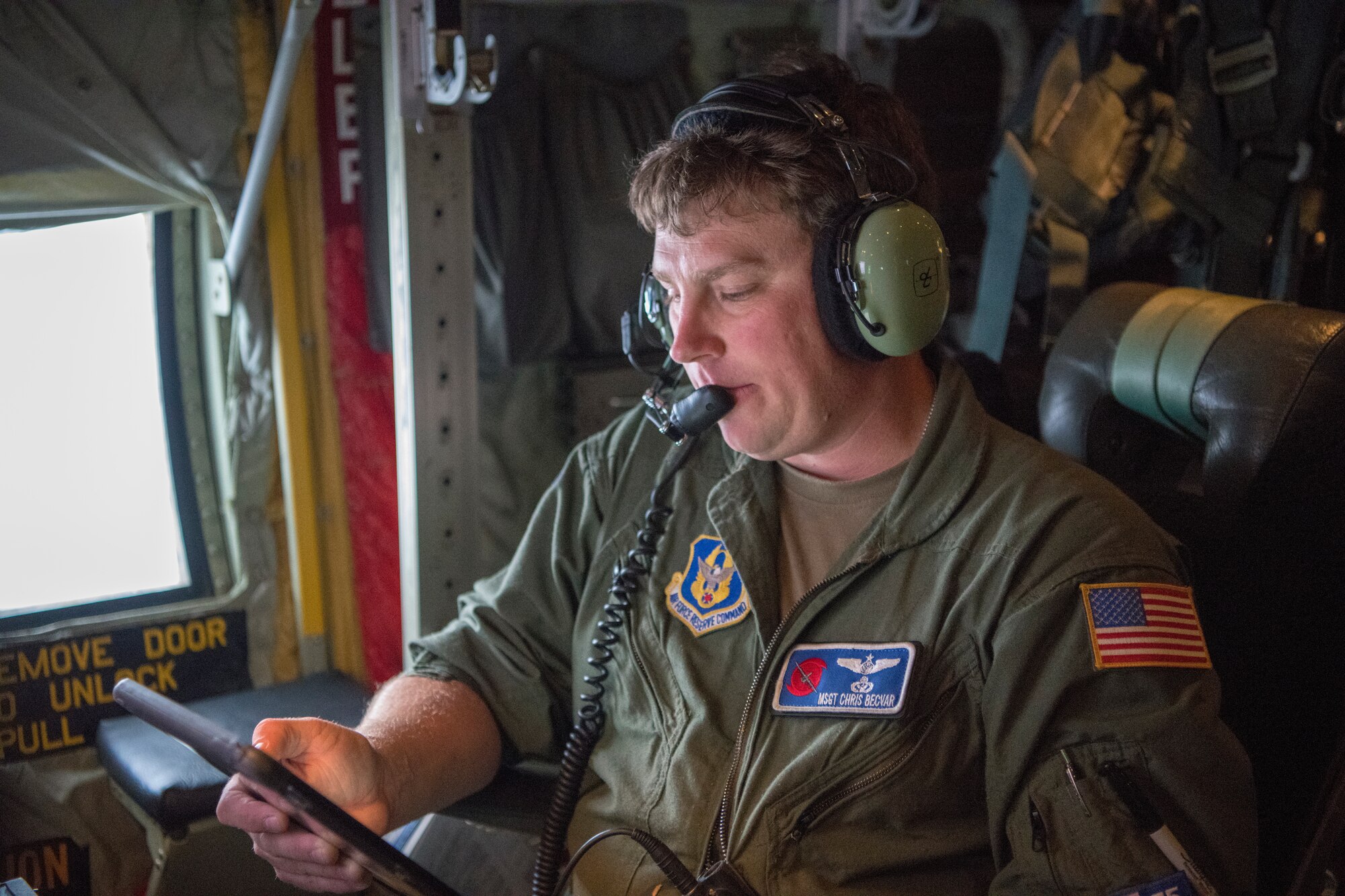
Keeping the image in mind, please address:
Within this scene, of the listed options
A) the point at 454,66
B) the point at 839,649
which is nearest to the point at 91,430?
the point at 454,66

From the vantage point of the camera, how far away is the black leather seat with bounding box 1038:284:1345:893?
122 cm

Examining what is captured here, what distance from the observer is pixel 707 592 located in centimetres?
141

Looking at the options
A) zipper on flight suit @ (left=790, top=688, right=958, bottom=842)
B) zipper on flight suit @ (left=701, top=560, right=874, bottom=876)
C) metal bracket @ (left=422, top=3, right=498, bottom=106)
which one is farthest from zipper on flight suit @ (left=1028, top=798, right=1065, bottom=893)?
metal bracket @ (left=422, top=3, right=498, bottom=106)

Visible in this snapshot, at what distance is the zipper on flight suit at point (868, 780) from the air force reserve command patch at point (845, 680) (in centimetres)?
4

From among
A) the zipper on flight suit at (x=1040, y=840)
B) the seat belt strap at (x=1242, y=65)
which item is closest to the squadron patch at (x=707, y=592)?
the zipper on flight suit at (x=1040, y=840)

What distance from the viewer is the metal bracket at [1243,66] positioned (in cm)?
225

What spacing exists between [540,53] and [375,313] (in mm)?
613

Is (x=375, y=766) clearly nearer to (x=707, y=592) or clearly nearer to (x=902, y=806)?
(x=707, y=592)

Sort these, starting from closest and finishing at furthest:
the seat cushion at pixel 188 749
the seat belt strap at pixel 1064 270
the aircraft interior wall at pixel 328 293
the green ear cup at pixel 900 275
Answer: the green ear cup at pixel 900 275
the seat cushion at pixel 188 749
the aircraft interior wall at pixel 328 293
the seat belt strap at pixel 1064 270

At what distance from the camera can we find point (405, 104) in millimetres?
1713

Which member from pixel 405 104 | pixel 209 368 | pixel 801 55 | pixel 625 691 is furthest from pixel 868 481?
pixel 209 368

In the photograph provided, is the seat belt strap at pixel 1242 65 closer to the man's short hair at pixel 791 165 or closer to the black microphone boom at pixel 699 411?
the man's short hair at pixel 791 165

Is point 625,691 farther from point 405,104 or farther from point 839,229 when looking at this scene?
point 405,104

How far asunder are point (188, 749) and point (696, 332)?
1.24 meters
